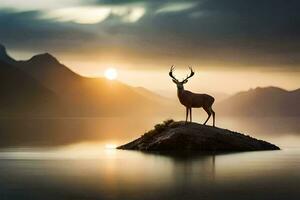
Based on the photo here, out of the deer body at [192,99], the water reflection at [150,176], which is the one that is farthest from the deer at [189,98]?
the water reflection at [150,176]

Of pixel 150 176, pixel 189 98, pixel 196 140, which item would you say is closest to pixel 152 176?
pixel 150 176

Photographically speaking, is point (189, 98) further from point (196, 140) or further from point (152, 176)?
point (152, 176)

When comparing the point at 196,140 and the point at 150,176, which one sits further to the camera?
the point at 196,140

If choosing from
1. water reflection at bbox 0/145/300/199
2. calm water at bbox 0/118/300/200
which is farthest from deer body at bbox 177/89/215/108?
calm water at bbox 0/118/300/200

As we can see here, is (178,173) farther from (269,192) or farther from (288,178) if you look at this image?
(269,192)

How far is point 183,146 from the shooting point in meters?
61.9

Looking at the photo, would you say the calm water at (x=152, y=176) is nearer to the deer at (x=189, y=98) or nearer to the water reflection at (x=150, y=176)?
the water reflection at (x=150, y=176)

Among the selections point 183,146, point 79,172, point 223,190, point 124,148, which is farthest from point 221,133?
point 223,190

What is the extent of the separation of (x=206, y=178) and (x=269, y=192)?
22.5ft

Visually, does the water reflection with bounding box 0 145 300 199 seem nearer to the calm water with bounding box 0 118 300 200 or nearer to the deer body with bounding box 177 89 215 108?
the calm water with bounding box 0 118 300 200

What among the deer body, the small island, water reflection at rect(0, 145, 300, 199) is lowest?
water reflection at rect(0, 145, 300, 199)

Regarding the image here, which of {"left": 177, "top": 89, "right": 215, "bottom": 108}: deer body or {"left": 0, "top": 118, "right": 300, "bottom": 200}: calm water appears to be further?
{"left": 177, "top": 89, "right": 215, "bottom": 108}: deer body

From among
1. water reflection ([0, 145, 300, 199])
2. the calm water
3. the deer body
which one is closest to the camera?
the calm water

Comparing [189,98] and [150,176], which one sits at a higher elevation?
[189,98]
